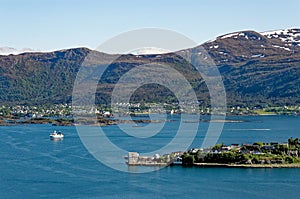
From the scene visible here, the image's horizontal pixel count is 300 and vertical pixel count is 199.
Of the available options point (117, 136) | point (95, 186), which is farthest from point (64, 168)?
point (117, 136)

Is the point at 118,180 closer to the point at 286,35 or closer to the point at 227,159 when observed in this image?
the point at 227,159

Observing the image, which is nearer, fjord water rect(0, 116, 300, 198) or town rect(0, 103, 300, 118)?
fjord water rect(0, 116, 300, 198)

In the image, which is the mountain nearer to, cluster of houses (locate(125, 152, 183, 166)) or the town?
the town

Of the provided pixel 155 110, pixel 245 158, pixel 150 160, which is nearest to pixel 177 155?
pixel 150 160

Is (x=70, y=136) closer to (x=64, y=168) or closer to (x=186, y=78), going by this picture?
(x=64, y=168)

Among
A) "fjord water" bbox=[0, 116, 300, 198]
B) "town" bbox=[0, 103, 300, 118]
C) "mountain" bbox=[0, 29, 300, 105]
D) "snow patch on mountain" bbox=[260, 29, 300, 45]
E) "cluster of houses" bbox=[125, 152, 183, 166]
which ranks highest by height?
"snow patch on mountain" bbox=[260, 29, 300, 45]

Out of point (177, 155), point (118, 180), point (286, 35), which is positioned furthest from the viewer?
point (286, 35)

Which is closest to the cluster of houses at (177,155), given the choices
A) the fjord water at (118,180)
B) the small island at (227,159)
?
the small island at (227,159)

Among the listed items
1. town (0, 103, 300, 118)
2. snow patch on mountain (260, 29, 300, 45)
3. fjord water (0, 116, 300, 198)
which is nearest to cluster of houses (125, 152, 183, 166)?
fjord water (0, 116, 300, 198)

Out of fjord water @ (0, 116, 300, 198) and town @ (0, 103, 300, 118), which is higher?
town @ (0, 103, 300, 118)
